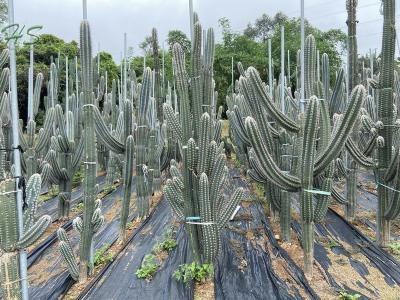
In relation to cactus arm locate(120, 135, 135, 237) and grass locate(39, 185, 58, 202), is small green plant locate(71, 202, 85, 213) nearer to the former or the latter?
grass locate(39, 185, 58, 202)

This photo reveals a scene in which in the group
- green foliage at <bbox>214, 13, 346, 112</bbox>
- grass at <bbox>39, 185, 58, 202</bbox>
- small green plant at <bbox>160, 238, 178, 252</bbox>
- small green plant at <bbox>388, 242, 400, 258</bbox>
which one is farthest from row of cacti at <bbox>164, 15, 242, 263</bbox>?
green foliage at <bbox>214, 13, 346, 112</bbox>

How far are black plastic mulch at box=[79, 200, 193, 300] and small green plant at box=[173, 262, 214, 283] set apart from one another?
0.07 metres

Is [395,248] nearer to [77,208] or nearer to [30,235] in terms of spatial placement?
[30,235]

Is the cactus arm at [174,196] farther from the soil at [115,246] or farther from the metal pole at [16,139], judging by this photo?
the metal pole at [16,139]

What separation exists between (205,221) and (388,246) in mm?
2355

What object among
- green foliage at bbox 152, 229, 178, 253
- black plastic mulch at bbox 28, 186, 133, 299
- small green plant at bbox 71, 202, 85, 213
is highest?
small green plant at bbox 71, 202, 85, 213

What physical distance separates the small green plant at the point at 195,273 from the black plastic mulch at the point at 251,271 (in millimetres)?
121

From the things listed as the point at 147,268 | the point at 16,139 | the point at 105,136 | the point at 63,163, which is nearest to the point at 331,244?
the point at 147,268

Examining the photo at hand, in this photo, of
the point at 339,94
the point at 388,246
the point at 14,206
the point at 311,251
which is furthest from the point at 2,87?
the point at 339,94

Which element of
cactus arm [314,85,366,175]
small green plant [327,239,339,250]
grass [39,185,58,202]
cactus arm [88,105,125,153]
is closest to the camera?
cactus arm [314,85,366,175]

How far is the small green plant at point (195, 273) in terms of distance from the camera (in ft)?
12.8

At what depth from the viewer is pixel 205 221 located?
12.6ft

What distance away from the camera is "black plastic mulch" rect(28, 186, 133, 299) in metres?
3.98

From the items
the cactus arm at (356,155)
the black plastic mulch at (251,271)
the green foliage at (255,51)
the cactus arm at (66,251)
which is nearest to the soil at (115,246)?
the cactus arm at (66,251)
